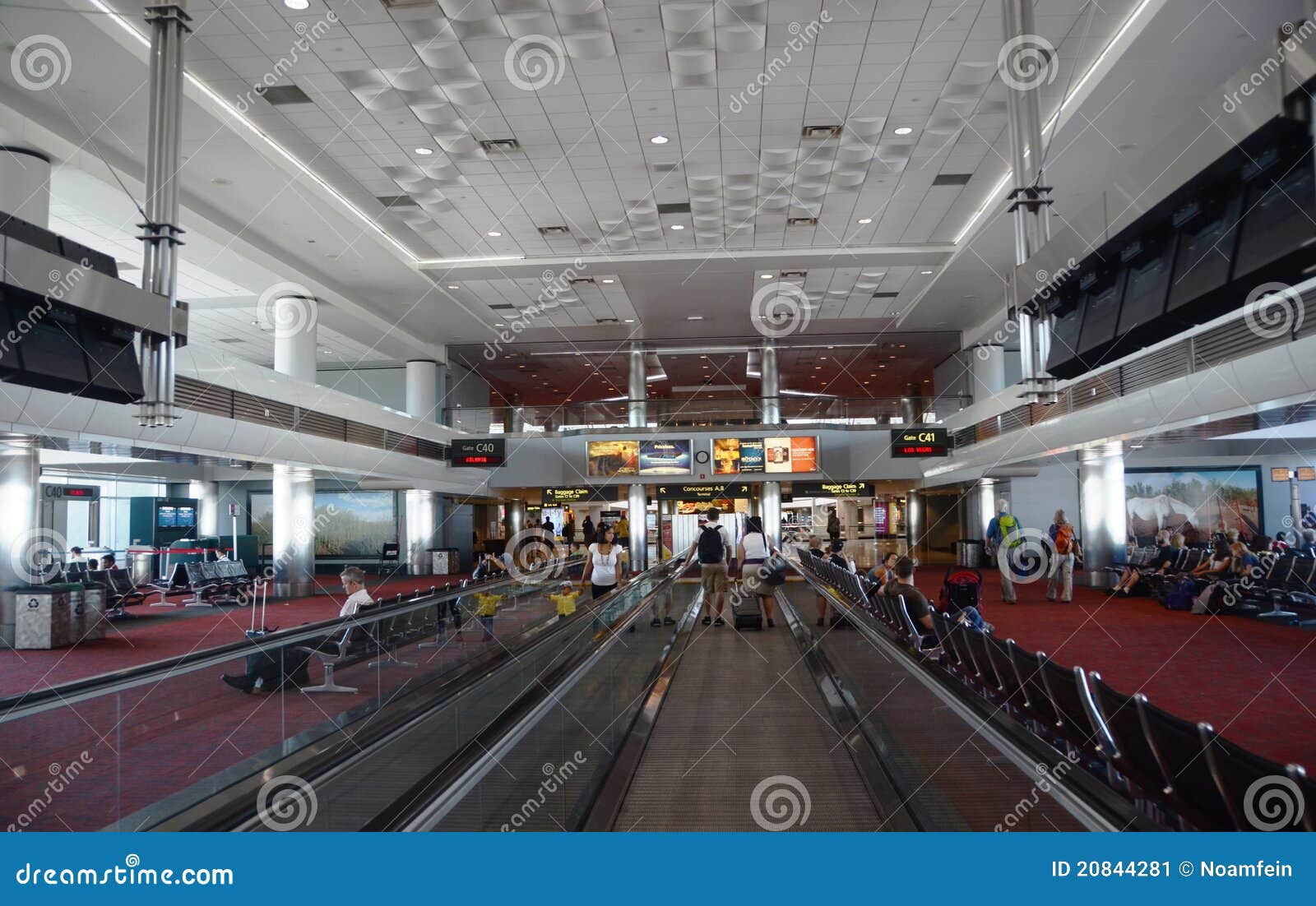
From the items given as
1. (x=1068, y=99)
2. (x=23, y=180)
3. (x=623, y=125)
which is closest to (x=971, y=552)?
(x=1068, y=99)

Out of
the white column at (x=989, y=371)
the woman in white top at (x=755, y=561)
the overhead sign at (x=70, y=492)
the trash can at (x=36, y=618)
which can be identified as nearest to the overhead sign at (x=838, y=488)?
the white column at (x=989, y=371)

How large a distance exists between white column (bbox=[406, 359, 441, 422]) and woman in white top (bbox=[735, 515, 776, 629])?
1382 centimetres

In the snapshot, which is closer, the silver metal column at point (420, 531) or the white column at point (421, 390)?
the white column at point (421, 390)

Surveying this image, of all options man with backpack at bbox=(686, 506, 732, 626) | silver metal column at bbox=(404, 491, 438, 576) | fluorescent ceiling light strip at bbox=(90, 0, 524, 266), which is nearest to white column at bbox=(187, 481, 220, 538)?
silver metal column at bbox=(404, 491, 438, 576)

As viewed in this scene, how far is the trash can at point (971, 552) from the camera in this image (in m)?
25.1

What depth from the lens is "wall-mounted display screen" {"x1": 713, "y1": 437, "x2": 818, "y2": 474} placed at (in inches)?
995

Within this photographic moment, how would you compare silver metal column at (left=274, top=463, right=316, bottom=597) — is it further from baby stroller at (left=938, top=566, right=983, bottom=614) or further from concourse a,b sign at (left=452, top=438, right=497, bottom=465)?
baby stroller at (left=938, top=566, right=983, bottom=614)

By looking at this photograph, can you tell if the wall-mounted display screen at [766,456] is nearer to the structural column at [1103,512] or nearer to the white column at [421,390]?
the white column at [421,390]

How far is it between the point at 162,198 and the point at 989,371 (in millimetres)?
20443

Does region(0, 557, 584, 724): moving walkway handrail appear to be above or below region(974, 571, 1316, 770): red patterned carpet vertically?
above

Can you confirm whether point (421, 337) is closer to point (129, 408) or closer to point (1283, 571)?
point (129, 408)

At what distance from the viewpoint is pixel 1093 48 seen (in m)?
10.1

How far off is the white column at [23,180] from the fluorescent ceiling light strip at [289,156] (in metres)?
2.13
